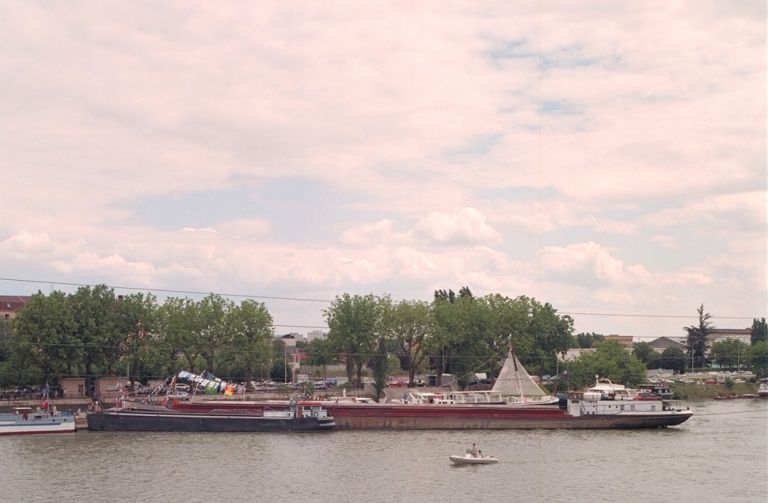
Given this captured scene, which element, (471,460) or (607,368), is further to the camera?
(607,368)

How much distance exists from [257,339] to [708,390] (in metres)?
70.0

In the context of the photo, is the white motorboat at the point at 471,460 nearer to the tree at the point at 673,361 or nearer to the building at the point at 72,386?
the building at the point at 72,386

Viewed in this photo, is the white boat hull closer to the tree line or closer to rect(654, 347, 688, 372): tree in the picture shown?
the tree line

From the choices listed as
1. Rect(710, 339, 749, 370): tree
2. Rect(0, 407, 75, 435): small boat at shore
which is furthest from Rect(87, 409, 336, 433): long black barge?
Rect(710, 339, 749, 370): tree

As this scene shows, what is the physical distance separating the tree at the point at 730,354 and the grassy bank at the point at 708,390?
4014cm

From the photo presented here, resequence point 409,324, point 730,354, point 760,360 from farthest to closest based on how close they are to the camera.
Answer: point 730,354
point 760,360
point 409,324

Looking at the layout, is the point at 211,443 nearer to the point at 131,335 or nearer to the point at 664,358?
the point at 131,335

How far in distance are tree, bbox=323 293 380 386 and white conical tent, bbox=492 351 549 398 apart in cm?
3924

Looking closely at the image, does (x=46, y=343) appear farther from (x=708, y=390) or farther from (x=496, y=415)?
(x=708, y=390)

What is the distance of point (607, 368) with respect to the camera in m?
135

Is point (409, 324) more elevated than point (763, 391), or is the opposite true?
point (409, 324)

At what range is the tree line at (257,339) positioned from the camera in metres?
105

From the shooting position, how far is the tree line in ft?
343

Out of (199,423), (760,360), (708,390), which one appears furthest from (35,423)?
(760,360)
